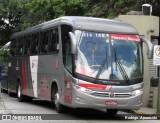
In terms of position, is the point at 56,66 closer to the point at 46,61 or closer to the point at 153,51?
the point at 46,61

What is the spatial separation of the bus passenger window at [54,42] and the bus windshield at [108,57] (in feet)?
6.09

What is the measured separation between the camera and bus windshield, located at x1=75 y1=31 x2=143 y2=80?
14.0 metres

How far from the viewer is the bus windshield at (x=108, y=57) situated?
13961 mm

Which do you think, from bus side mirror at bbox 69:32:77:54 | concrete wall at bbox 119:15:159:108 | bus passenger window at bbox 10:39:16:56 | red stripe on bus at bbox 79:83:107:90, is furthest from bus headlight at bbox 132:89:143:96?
bus passenger window at bbox 10:39:16:56

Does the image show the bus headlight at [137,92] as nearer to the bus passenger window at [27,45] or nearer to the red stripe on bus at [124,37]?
the red stripe on bus at [124,37]

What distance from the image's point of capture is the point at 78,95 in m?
13.8

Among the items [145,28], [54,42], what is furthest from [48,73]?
[145,28]

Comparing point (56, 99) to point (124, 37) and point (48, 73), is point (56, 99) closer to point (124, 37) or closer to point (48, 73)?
point (48, 73)

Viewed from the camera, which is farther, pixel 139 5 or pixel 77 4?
pixel 77 4

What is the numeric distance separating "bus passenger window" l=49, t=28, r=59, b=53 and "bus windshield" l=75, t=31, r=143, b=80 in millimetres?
1857

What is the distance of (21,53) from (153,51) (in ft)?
27.2

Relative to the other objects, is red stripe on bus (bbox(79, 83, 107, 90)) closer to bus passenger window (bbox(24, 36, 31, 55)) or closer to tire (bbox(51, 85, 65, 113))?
tire (bbox(51, 85, 65, 113))

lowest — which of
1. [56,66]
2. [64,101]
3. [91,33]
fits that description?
[64,101]

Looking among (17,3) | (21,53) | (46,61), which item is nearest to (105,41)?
(46,61)
